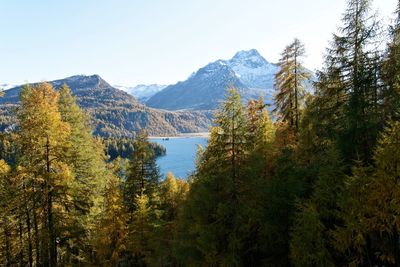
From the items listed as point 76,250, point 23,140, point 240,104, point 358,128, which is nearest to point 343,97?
point 358,128

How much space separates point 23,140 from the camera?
2158cm

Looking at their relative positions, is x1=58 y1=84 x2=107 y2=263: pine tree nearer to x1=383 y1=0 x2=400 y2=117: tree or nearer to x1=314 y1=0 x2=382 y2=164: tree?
x1=314 y1=0 x2=382 y2=164: tree

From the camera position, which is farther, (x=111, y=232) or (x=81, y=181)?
(x=81, y=181)

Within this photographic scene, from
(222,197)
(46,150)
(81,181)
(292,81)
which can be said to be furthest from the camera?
(81,181)

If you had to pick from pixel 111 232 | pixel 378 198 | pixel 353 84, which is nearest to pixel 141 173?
pixel 111 232

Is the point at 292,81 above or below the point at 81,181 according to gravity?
above

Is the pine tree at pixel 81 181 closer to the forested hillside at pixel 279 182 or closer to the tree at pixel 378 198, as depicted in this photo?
the forested hillside at pixel 279 182

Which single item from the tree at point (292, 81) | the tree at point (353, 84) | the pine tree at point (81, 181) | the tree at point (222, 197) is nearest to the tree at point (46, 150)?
the pine tree at point (81, 181)

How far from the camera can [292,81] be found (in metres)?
29.5

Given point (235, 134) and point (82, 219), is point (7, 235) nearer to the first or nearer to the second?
point (82, 219)

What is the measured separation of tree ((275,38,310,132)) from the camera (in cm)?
2933

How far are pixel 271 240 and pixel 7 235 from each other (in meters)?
26.2

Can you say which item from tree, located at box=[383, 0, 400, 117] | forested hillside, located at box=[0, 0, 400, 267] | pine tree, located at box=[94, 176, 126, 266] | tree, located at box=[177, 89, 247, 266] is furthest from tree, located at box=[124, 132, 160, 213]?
tree, located at box=[383, 0, 400, 117]

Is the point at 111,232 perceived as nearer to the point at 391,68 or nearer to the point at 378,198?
the point at 378,198
